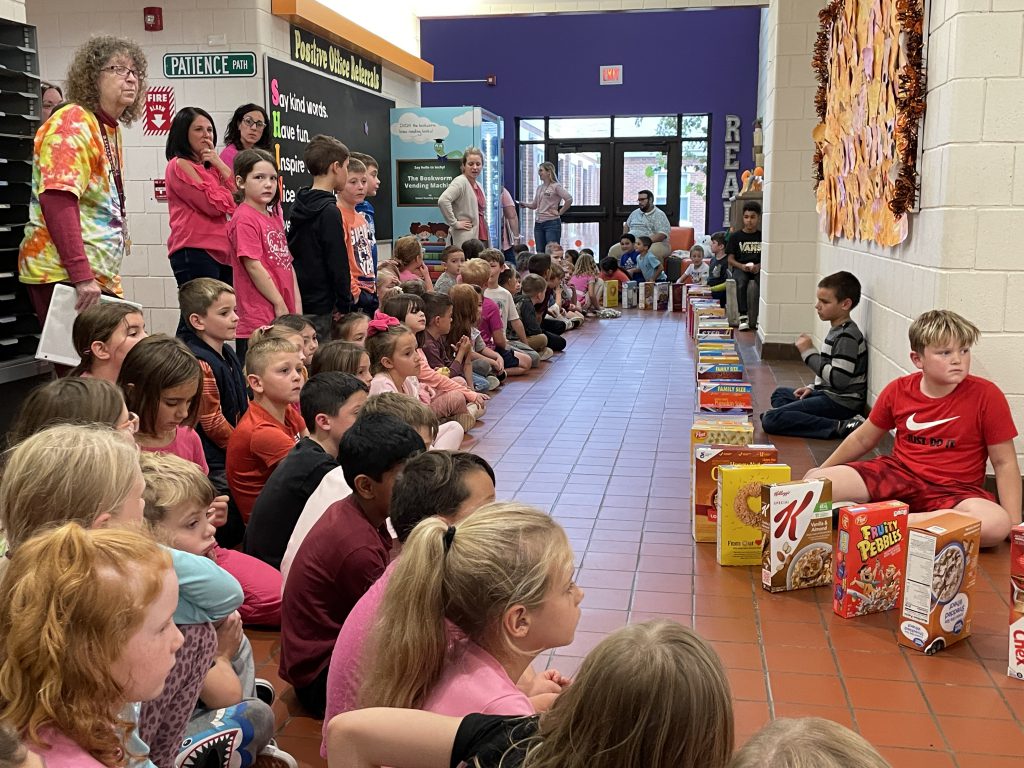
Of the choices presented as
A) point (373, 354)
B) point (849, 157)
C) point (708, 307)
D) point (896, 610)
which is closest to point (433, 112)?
point (708, 307)

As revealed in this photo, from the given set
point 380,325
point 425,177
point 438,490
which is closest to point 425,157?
point 425,177

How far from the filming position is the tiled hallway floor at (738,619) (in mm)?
2824

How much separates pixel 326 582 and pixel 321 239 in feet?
11.0

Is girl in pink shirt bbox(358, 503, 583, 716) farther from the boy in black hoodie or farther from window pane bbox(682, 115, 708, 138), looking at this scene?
window pane bbox(682, 115, 708, 138)

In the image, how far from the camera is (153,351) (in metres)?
3.59

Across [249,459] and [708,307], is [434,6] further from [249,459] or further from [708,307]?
[249,459]

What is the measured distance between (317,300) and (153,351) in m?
2.38

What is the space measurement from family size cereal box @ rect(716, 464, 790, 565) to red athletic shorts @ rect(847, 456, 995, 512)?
1.95ft

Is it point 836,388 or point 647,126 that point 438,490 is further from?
point 647,126

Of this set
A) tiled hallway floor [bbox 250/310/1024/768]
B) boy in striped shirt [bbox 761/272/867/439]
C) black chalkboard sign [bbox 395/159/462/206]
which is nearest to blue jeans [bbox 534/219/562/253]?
black chalkboard sign [bbox 395/159/462/206]

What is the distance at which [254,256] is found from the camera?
17.6ft

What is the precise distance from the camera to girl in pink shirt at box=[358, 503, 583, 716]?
1828 mm

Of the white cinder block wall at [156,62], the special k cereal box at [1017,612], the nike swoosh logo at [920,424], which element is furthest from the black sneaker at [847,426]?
the white cinder block wall at [156,62]

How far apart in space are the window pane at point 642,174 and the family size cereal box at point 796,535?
566 inches
